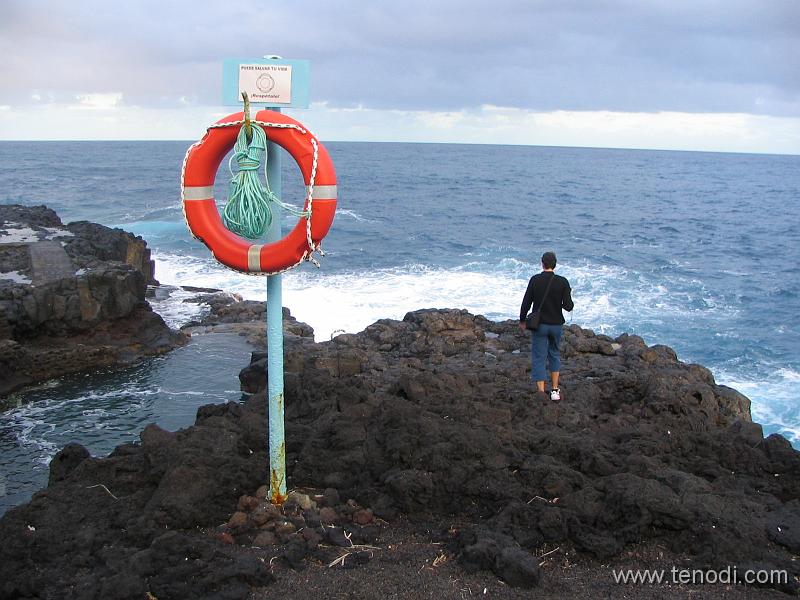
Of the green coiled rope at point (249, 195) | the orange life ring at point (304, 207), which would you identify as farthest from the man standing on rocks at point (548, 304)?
the green coiled rope at point (249, 195)

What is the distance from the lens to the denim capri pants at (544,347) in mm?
8109

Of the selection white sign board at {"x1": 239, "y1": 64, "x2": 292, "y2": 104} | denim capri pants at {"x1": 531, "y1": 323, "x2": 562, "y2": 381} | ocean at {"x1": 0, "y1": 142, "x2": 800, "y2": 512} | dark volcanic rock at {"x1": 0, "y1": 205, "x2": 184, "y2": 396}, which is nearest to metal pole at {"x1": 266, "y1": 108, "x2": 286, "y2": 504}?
white sign board at {"x1": 239, "y1": 64, "x2": 292, "y2": 104}

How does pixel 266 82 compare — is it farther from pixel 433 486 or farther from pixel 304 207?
pixel 433 486

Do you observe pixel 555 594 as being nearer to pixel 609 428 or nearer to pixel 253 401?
pixel 609 428

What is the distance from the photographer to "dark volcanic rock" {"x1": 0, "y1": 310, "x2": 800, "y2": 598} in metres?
4.41

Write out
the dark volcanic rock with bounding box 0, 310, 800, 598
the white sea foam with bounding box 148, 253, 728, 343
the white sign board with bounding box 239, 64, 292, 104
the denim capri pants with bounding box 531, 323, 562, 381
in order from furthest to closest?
the white sea foam with bounding box 148, 253, 728, 343 → the denim capri pants with bounding box 531, 323, 562, 381 → the white sign board with bounding box 239, 64, 292, 104 → the dark volcanic rock with bounding box 0, 310, 800, 598

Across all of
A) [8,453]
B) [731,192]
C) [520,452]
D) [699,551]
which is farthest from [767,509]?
→ [731,192]

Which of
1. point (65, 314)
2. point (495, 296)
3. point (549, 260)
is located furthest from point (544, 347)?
point (495, 296)

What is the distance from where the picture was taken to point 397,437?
218 inches

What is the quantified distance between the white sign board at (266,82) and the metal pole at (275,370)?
46 centimetres

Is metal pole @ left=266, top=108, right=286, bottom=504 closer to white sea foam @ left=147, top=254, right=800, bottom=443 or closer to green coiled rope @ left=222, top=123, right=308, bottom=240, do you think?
green coiled rope @ left=222, top=123, right=308, bottom=240

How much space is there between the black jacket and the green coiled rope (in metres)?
3.88

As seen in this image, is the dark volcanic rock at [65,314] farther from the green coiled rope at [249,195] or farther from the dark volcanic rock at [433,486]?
the green coiled rope at [249,195]

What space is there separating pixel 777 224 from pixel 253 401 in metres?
41.0
